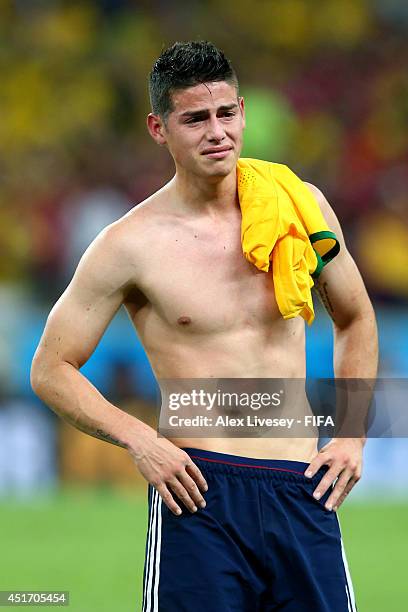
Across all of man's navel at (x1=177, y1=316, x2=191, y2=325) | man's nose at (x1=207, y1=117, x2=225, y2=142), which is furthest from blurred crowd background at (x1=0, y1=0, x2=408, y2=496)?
man's nose at (x1=207, y1=117, x2=225, y2=142)

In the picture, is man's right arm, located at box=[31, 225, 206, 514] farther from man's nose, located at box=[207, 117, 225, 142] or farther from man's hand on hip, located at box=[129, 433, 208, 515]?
man's nose, located at box=[207, 117, 225, 142]

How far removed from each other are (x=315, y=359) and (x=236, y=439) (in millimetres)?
8236

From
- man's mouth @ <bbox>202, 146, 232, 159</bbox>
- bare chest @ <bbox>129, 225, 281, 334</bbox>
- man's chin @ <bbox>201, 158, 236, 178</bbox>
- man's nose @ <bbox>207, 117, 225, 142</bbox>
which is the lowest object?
bare chest @ <bbox>129, 225, 281, 334</bbox>

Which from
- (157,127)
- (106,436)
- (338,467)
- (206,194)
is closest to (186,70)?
(157,127)

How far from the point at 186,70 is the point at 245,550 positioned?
1510 millimetres

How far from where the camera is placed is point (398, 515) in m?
10.4

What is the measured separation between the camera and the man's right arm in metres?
3.84

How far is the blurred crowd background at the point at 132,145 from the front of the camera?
12273mm

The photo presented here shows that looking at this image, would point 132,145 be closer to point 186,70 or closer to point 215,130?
point 186,70

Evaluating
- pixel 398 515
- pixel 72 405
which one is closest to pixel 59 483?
pixel 398 515

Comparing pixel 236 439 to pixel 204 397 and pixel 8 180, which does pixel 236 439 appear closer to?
pixel 204 397

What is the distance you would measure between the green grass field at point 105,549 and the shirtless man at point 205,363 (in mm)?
3306

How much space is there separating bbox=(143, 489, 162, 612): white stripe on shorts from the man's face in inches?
41.2

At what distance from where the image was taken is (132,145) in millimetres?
15500
